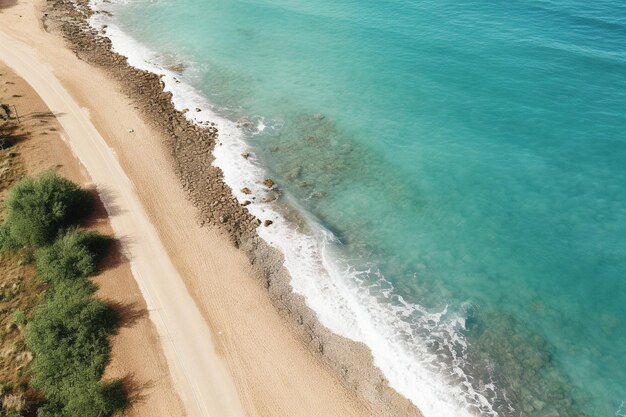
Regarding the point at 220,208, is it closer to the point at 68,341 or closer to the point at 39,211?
the point at 39,211

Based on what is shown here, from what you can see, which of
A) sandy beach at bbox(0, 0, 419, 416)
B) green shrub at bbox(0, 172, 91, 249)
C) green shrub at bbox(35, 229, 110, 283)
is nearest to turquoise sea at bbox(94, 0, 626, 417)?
sandy beach at bbox(0, 0, 419, 416)

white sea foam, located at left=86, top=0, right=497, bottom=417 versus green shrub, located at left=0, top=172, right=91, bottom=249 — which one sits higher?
green shrub, located at left=0, top=172, right=91, bottom=249

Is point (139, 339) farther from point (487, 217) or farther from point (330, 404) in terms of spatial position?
point (487, 217)

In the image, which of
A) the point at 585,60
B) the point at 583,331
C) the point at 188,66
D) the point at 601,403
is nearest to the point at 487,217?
the point at 583,331

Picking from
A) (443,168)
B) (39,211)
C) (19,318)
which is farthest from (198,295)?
(443,168)

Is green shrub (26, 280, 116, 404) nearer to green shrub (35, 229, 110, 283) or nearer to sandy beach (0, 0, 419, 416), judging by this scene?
sandy beach (0, 0, 419, 416)

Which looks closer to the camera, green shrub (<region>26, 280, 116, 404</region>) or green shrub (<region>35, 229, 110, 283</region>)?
green shrub (<region>26, 280, 116, 404</region>)
